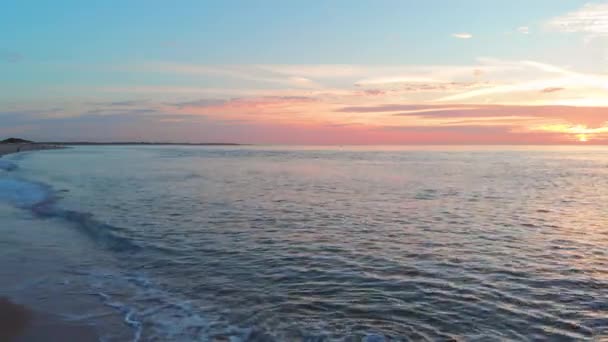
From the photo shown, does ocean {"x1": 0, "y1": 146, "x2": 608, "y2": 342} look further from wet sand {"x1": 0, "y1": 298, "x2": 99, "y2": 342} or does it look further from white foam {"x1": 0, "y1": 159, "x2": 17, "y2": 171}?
white foam {"x1": 0, "y1": 159, "x2": 17, "y2": 171}

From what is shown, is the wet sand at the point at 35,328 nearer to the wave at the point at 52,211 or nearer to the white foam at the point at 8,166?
the wave at the point at 52,211

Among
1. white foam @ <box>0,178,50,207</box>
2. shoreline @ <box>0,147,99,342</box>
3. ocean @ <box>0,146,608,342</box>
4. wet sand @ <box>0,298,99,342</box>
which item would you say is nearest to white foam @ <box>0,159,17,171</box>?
white foam @ <box>0,178,50,207</box>

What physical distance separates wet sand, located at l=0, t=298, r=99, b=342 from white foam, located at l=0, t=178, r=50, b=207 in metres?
18.0

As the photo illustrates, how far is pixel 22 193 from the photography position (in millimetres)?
29703

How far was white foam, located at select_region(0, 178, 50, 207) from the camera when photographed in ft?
85.5

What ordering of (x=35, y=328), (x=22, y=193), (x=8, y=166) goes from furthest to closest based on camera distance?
(x=8, y=166) < (x=22, y=193) < (x=35, y=328)

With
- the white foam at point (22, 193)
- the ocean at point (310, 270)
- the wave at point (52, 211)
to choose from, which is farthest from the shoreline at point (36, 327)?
the white foam at point (22, 193)

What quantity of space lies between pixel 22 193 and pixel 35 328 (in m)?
25.0

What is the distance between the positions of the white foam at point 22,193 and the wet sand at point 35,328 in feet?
59.0

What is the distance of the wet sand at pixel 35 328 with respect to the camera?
7.98m

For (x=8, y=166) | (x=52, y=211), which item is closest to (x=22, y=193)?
(x=52, y=211)

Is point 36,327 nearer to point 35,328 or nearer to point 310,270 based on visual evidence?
point 35,328

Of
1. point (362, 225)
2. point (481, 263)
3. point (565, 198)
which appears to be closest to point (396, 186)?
point (565, 198)

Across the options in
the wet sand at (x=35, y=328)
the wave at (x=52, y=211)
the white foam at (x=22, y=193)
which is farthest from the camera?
the white foam at (x=22, y=193)
